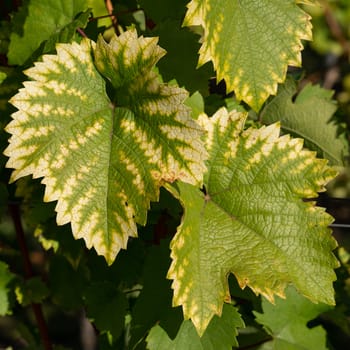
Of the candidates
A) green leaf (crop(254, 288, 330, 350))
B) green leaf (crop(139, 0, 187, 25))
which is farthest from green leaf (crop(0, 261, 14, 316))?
green leaf (crop(139, 0, 187, 25))

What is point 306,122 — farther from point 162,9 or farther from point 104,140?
point 104,140

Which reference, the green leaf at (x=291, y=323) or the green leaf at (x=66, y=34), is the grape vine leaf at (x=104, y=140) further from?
the green leaf at (x=291, y=323)

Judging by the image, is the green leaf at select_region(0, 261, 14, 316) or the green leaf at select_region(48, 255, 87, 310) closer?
the green leaf at select_region(0, 261, 14, 316)

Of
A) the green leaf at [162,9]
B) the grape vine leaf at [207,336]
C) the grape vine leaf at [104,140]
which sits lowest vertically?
the grape vine leaf at [207,336]

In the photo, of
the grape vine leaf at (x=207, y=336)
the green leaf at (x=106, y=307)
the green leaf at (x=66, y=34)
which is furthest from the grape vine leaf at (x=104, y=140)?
the green leaf at (x=106, y=307)

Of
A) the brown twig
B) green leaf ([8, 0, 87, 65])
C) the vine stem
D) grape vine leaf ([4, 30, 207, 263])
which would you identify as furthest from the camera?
the vine stem

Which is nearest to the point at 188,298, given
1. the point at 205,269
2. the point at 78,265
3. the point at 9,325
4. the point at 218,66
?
the point at 205,269

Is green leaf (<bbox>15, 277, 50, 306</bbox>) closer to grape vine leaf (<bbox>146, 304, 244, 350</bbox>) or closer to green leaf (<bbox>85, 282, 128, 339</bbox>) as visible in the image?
green leaf (<bbox>85, 282, 128, 339</bbox>)
